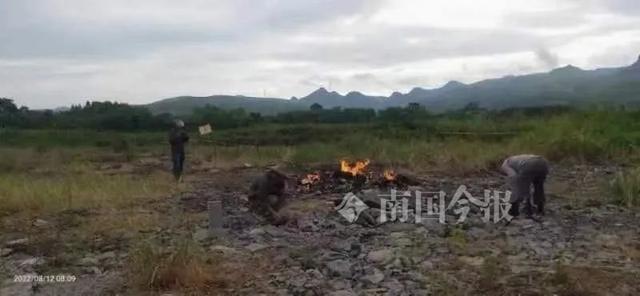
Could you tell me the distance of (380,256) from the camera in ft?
21.6

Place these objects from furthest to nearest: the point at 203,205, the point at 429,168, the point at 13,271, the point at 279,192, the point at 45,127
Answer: the point at 45,127
the point at 429,168
the point at 203,205
the point at 279,192
the point at 13,271

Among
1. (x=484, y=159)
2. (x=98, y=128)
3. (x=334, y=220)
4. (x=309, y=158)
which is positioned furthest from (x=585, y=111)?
(x=98, y=128)

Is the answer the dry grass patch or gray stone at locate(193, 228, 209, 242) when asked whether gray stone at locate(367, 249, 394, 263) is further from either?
gray stone at locate(193, 228, 209, 242)

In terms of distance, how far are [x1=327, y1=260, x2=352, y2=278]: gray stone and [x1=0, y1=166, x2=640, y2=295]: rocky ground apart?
0.7 inches

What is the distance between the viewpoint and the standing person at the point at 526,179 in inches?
332

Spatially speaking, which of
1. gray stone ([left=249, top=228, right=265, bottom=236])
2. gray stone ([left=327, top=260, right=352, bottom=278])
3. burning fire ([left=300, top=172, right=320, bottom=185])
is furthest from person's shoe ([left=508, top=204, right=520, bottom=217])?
burning fire ([left=300, top=172, right=320, bottom=185])

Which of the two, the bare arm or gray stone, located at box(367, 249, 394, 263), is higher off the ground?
the bare arm

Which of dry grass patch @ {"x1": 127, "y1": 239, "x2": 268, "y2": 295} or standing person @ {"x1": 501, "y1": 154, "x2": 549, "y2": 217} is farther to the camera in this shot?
standing person @ {"x1": 501, "y1": 154, "x2": 549, "y2": 217}

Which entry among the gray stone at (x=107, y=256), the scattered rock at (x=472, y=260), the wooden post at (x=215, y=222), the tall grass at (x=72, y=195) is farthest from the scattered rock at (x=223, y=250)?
the tall grass at (x=72, y=195)

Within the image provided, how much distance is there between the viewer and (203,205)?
10.1 m

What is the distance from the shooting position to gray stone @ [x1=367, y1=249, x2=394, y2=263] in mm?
6493

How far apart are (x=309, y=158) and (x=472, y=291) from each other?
36.4ft

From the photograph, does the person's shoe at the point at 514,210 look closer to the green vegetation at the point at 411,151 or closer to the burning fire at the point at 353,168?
the green vegetation at the point at 411,151

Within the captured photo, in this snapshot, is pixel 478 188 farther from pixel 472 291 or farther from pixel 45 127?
pixel 45 127
